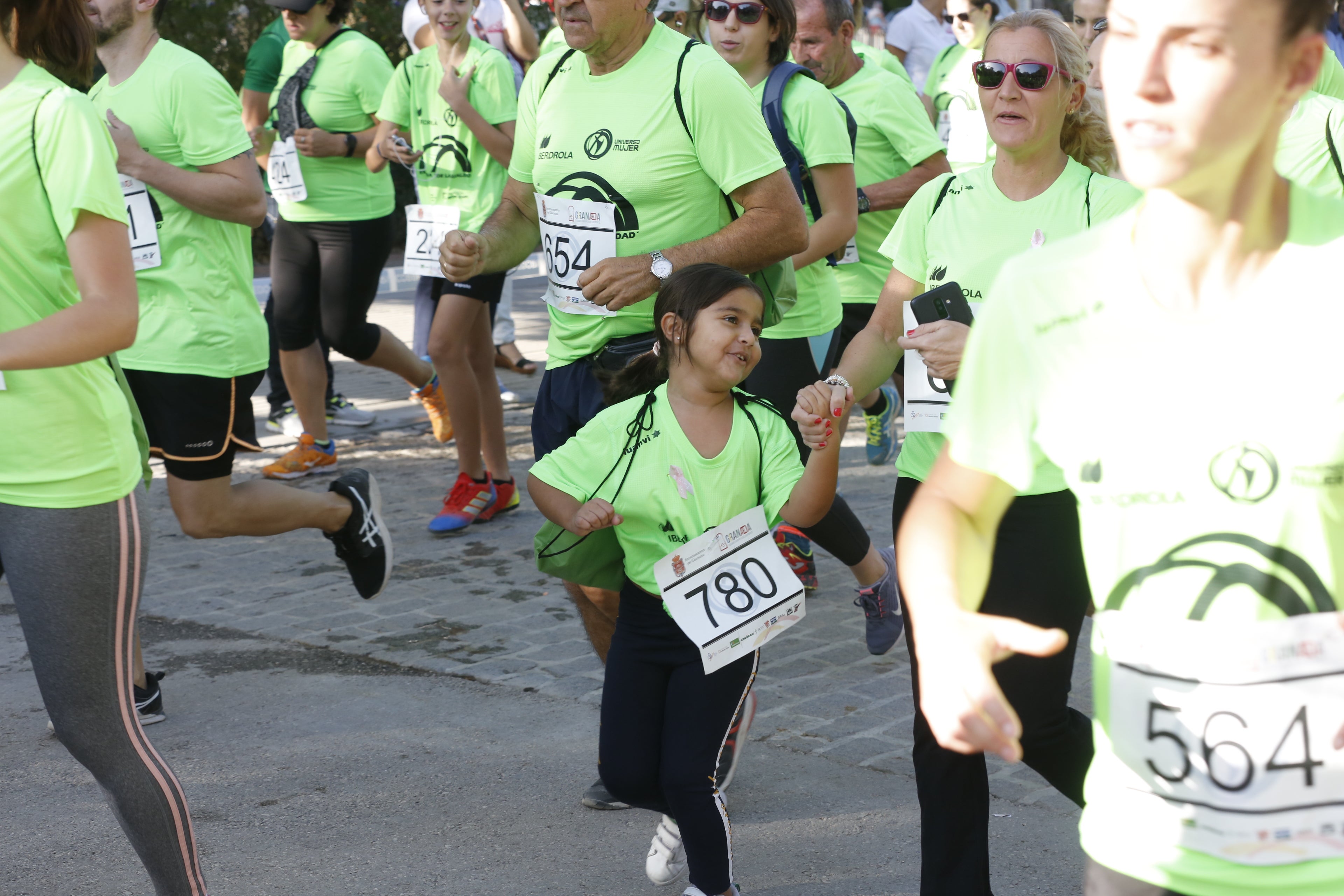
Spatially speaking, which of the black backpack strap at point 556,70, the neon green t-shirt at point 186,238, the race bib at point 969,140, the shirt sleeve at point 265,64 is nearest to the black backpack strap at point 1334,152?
the black backpack strap at point 556,70

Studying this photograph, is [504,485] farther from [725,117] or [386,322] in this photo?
[386,322]

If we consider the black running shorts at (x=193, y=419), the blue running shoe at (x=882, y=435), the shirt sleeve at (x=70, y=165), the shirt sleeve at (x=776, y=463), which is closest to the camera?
the shirt sleeve at (x=70, y=165)

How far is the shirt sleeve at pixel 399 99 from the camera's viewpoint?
7.05 metres

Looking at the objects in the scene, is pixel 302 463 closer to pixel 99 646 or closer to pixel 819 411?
pixel 99 646

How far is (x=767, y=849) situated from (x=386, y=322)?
8.97 metres

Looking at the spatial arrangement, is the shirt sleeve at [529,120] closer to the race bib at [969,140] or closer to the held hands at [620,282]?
the held hands at [620,282]

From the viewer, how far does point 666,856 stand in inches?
133

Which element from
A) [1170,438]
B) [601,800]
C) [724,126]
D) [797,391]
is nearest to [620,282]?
[724,126]

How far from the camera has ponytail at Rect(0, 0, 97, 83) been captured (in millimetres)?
2818

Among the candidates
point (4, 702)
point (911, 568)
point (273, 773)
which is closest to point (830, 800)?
point (273, 773)

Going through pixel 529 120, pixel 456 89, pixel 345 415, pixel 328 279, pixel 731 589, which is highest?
pixel 529 120

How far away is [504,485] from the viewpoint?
677 cm

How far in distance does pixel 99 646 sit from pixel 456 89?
4403 mm

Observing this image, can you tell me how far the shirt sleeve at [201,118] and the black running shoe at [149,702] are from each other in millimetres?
1656
